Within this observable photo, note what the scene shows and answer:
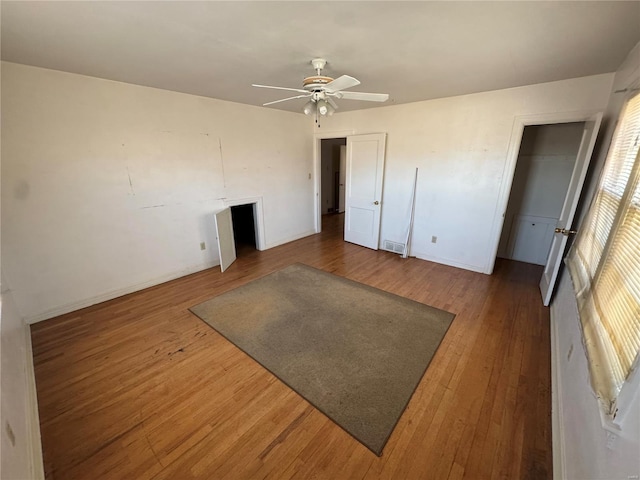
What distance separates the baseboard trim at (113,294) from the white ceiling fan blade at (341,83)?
3.14 m

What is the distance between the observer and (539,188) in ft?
13.1

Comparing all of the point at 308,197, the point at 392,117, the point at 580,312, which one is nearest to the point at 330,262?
the point at 308,197

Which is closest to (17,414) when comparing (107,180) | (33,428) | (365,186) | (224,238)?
(33,428)

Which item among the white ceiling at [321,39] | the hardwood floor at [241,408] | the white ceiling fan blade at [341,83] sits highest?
the white ceiling at [321,39]

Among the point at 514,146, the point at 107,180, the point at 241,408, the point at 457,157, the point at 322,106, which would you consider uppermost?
the point at 322,106

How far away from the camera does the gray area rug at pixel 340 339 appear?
6.00 feet

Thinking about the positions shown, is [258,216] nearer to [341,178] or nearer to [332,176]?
[332,176]

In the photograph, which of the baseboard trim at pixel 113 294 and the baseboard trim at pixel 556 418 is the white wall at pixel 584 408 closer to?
the baseboard trim at pixel 556 418

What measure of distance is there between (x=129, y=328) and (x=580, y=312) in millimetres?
3874

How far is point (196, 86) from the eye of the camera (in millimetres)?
3064

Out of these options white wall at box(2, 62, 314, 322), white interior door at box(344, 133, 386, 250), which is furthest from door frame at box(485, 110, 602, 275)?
white wall at box(2, 62, 314, 322)

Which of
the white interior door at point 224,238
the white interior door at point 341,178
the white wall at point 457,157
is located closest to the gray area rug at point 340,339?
the white interior door at point 224,238

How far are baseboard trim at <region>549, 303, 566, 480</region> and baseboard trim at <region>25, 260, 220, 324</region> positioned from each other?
4155 millimetres

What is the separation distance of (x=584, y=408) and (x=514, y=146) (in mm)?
3068
